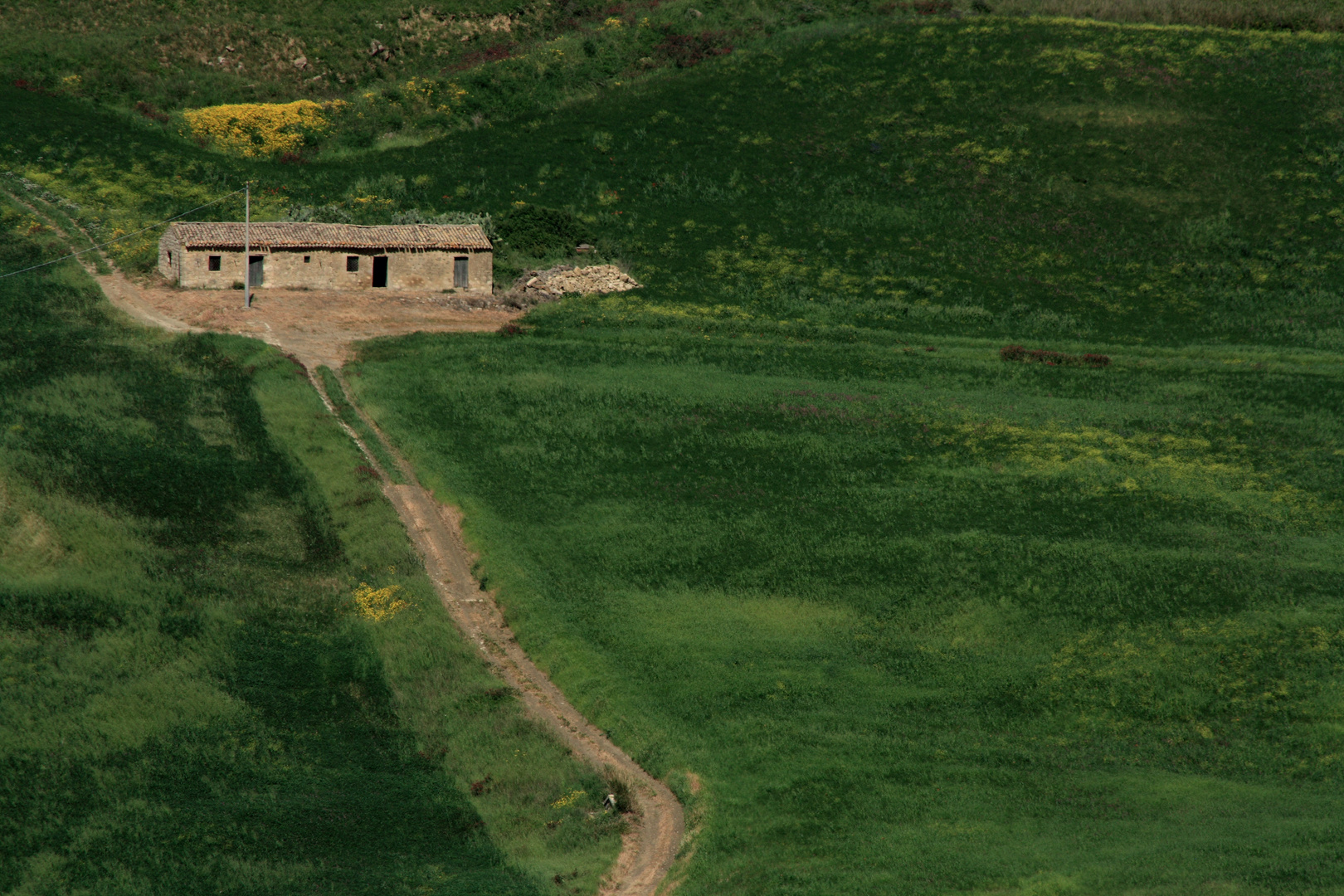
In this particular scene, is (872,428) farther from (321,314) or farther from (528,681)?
(321,314)

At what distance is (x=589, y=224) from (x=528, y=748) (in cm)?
5356

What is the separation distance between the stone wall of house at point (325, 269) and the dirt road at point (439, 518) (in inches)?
40.4

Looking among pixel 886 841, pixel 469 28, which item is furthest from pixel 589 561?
pixel 469 28

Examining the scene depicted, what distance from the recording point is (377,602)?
43.0 metres

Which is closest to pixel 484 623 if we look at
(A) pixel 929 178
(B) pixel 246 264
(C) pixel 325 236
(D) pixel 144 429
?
(D) pixel 144 429

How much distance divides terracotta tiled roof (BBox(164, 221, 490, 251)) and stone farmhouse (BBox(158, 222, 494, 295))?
0.15 ft

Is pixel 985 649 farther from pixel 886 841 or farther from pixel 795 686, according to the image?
pixel 886 841

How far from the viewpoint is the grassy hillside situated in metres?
30.6

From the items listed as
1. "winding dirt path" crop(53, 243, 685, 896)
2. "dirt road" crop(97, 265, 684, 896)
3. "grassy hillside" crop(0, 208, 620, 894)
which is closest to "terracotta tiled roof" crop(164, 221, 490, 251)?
"dirt road" crop(97, 265, 684, 896)

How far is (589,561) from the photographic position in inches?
1834

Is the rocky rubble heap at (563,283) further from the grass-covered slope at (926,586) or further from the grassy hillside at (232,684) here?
the grassy hillside at (232,684)

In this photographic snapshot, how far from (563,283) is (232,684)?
42.7m

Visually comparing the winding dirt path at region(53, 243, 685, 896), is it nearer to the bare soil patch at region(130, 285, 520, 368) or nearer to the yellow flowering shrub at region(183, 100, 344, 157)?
the bare soil patch at region(130, 285, 520, 368)

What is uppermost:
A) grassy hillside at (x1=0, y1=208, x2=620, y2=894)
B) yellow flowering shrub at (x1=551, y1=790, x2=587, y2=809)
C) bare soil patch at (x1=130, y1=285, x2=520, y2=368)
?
bare soil patch at (x1=130, y1=285, x2=520, y2=368)
